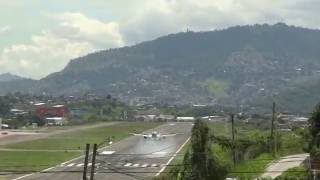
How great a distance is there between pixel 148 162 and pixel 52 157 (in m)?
14.3

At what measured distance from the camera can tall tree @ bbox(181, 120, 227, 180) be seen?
4312cm

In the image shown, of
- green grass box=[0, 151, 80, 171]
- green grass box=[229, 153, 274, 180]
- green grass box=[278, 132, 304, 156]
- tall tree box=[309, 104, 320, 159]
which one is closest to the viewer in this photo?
tall tree box=[309, 104, 320, 159]

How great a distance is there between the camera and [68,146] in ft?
348

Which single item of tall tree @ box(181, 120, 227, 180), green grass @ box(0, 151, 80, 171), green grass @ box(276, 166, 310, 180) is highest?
tall tree @ box(181, 120, 227, 180)

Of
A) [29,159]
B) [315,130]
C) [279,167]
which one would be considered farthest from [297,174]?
[29,159]

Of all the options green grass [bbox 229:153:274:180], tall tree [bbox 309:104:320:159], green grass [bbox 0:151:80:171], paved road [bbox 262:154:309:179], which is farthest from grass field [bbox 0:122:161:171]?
tall tree [bbox 309:104:320:159]

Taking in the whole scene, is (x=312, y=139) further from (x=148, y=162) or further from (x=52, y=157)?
(x=52, y=157)

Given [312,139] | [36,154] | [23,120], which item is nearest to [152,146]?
[36,154]

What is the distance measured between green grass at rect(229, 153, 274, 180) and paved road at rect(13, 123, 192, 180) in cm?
882

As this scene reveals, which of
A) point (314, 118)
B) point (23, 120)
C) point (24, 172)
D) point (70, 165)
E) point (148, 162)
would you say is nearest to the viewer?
point (314, 118)

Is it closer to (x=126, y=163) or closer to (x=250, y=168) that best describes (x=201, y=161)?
(x=250, y=168)

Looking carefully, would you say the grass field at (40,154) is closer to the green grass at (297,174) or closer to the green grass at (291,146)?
the green grass at (291,146)

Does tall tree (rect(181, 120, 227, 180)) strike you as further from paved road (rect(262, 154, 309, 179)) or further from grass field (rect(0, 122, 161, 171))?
grass field (rect(0, 122, 161, 171))

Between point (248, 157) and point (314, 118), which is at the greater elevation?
point (314, 118)
